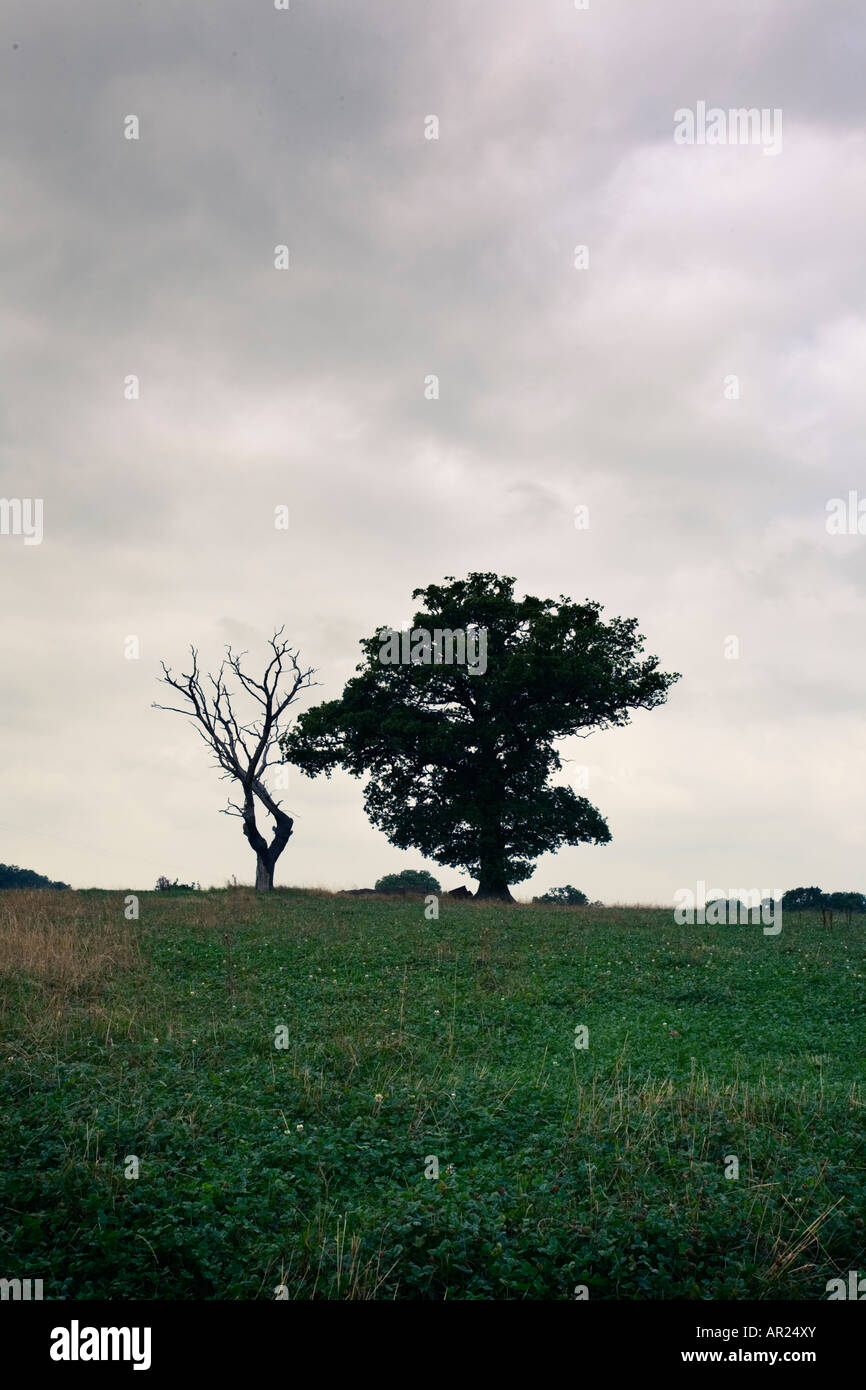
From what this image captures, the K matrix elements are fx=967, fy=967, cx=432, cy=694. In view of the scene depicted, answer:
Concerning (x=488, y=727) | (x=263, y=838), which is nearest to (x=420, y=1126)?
(x=488, y=727)

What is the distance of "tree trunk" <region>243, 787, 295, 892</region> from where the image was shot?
4753 centimetres

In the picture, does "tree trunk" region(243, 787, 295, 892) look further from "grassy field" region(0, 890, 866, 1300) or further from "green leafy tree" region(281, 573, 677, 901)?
"grassy field" region(0, 890, 866, 1300)

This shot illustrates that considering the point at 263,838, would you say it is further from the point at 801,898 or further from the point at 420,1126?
the point at 420,1126

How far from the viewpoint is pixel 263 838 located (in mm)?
48000

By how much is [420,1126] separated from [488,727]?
3313cm

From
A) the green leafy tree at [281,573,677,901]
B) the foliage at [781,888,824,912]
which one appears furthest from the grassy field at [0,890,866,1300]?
the foliage at [781,888,824,912]

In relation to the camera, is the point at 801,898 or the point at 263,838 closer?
the point at 263,838

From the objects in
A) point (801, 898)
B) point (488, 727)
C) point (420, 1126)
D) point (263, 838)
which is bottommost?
point (420, 1126)

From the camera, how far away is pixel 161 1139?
34.5 feet

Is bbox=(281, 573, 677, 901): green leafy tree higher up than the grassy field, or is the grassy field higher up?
bbox=(281, 573, 677, 901): green leafy tree

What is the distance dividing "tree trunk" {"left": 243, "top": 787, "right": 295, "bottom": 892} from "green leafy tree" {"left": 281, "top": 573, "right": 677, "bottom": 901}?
8.91ft

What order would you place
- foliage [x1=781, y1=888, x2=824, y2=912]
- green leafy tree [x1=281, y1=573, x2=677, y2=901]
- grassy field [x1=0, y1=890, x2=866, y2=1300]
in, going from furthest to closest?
foliage [x1=781, y1=888, x2=824, y2=912], green leafy tree [x1=281, y1=573, x2=677, y2=901], grassy field [x1=0, y1=890, x2=866, y2=1300]
